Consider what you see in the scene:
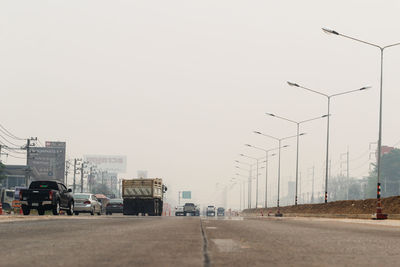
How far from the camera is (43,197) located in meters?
32.3

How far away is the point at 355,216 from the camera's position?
3938 cm

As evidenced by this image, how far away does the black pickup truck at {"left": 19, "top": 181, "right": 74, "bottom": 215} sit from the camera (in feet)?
106

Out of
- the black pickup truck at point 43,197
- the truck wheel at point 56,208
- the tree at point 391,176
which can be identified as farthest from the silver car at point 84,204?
the tree at point 391,176

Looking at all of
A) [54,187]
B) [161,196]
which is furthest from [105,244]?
[161,196]

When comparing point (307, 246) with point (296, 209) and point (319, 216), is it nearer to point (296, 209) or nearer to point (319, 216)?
point (319, 216)

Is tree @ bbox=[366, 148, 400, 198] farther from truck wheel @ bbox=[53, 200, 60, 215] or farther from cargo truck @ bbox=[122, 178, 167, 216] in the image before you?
truck wheel @ bbox=[53, 200, 60, 215]

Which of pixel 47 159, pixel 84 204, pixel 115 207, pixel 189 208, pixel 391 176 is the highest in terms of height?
pixel 47 159

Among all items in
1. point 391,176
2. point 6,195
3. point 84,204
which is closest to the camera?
point 84,204

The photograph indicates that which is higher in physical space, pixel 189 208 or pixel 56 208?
pixel 56 208

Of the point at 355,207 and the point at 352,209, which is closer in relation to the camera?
the point at 355,207

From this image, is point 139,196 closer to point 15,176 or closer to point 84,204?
point 84,204

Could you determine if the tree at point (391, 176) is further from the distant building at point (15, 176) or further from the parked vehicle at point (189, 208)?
the parked vehicle at point (189, 208)

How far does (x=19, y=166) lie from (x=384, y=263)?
141 m

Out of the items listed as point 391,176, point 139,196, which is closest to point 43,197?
point 139,196
